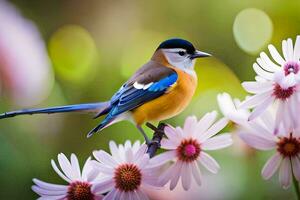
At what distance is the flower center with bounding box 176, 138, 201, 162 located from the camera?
1.13ft

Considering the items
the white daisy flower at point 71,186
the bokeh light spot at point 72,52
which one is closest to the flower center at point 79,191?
the white daisy flower at point 71,186

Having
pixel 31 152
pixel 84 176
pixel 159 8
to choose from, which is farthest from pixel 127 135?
pixel 84 176

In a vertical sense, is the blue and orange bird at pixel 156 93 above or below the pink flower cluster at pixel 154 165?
above

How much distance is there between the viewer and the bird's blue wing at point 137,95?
44 centimetres

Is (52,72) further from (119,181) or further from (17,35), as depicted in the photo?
(119,181)

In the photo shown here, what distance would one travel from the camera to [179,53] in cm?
48

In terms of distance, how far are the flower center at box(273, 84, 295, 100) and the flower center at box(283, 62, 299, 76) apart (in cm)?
1

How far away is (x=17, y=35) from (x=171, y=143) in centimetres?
50

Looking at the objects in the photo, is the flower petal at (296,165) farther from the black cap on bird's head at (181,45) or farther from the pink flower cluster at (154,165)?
the black cap on bird's head at (181,45)

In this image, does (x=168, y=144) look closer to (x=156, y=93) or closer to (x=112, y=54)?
(x=156, y=93)

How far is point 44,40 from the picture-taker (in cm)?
89

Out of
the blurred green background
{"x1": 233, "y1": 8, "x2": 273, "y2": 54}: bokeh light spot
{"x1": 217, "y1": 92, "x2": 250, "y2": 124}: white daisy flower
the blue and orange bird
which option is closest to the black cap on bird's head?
the blue and orange bird

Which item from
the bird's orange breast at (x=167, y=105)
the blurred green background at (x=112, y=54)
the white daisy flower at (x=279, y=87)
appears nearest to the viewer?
the white daisy flower at (x=279, y=87)

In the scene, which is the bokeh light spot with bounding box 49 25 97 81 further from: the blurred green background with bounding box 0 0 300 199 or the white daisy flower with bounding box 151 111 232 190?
the white daisy flower with bounding box 151 111 232 190
